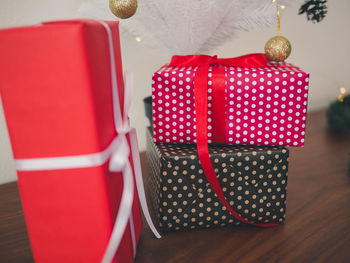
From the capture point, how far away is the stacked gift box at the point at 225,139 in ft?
1.74

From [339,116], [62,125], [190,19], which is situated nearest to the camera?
[62,125]

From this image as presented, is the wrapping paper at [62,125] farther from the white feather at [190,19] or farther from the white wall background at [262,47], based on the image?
the white wall background at [262,47]

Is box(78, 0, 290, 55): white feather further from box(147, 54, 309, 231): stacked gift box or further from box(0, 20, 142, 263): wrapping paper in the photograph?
box(0, 20, 142, 263): wrapping paper

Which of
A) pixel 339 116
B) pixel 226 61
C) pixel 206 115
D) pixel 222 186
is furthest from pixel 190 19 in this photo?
pixel 339 116

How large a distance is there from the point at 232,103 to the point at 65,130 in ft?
1.03

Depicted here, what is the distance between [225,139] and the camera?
0.57m

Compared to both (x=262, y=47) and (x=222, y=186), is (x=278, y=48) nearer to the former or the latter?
(x=222, y=186)

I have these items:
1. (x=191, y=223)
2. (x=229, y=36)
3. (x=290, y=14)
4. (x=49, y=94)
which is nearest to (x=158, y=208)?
(x=191, y=223)

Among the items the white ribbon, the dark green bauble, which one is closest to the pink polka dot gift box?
the white ribbon

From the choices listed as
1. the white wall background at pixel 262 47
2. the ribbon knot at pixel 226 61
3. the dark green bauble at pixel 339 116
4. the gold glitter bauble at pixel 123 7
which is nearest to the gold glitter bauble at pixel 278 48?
the ribbon knot at pixel 226 61

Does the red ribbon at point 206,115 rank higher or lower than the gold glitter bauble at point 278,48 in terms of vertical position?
lower

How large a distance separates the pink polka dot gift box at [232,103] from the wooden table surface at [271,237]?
0.15 meters

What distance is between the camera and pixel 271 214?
1.84 ft

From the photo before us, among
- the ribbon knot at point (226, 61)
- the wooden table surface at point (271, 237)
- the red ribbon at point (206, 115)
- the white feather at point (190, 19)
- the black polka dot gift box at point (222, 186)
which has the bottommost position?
the wooden table surface at point (271, 237)
